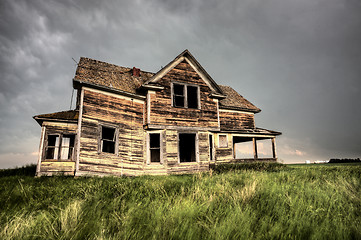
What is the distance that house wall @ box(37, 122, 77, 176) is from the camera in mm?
11359

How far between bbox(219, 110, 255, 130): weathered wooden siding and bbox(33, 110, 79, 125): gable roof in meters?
11.1

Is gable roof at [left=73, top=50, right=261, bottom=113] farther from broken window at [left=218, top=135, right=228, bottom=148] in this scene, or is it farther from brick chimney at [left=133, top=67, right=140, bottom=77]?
broken window at [left=218, top=135, right=228, bottom=148]

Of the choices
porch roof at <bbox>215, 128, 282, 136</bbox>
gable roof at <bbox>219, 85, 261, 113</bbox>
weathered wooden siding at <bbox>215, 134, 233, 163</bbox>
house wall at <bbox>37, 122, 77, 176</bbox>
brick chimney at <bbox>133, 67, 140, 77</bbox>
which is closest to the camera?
house wall at <bbox>37, 122, 77, 176</bbox>

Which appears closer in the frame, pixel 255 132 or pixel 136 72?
pixel 136 72

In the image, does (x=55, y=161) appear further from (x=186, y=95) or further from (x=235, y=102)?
(x=235, y=102)

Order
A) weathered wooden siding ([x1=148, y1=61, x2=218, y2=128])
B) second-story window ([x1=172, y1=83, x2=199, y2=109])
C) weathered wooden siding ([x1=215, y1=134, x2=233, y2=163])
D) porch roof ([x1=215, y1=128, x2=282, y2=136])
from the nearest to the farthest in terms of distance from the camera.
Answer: weathered wooden siding ([x1=148, y1=61, x2=218, y2=128])
second-story window ([x1=172, y1=83, x2=199, y2=109])
weathered wooden siding ([x1=215, y1=134, x2=233, y2=163])
porch roof ([x1=215, y1=128, x2=282, y2=136])

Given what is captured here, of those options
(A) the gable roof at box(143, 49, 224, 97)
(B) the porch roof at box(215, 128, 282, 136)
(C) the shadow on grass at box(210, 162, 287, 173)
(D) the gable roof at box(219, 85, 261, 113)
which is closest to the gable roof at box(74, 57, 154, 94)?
(A) the gable roof at box(143, 49, 224, 97)

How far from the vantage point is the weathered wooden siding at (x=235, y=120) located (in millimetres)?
17547

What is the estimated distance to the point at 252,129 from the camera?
1834 cm

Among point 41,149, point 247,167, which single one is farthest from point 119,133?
point 247,167

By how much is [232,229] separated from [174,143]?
34.0 ft

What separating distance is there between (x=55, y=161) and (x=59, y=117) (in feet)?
8.51

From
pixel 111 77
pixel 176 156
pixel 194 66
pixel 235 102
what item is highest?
pixel 194 66

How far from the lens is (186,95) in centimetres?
1466
